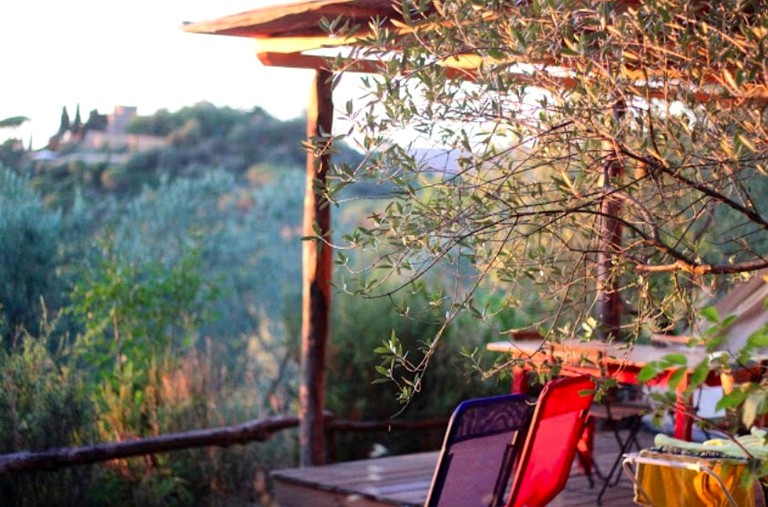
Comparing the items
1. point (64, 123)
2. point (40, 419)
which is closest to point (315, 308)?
point (40, 419)

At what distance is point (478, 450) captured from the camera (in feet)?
13.4

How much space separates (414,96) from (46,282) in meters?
5.36

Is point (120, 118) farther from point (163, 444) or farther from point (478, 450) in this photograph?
point (478, 450)

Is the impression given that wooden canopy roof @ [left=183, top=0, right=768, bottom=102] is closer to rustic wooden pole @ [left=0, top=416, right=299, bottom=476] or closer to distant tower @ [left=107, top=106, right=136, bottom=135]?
rustic wooden pole @ [left=0, top=416, right=299, bottom=476]

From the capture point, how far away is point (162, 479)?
682 centimetres

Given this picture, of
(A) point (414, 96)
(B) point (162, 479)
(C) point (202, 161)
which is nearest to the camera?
(A) point (414, 96)

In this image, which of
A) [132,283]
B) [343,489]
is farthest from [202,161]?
[343,489]

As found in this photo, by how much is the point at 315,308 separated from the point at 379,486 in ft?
4.10

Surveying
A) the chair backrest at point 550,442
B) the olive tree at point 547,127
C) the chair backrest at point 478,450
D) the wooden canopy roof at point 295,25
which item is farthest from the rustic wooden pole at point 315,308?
the olive tree at point 547,127

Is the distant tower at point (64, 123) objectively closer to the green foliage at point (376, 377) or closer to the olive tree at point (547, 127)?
the green foliage at point (376, 377)

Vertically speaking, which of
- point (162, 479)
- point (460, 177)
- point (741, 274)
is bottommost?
point (162, 479)

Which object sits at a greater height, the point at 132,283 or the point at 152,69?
the point at 152,69

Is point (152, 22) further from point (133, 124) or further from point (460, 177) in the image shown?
point (460, 177)

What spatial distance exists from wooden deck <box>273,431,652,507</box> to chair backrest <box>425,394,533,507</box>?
127 centimetres
